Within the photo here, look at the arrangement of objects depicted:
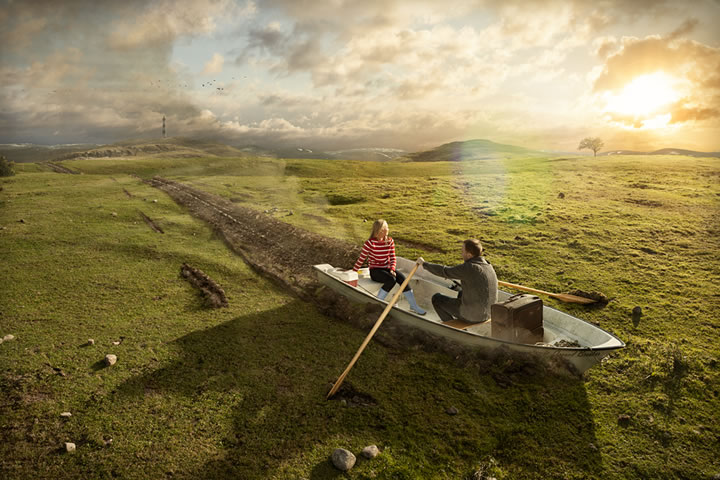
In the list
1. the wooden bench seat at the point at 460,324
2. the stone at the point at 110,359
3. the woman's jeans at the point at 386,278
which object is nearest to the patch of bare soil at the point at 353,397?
the wooden bench seat at the point at 460,324

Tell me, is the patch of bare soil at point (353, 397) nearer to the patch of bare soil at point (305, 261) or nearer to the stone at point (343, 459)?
the stone at point (343, 459)

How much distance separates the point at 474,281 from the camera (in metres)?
8.42

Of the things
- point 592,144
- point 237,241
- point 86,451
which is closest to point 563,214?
point 237,241

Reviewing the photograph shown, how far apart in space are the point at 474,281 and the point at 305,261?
344 inches

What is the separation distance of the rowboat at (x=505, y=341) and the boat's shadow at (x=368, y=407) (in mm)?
596

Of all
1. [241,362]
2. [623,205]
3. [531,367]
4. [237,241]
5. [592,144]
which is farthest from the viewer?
[592,144]

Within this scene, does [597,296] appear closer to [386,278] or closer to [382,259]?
[386,278]

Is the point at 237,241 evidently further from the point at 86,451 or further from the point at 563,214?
the point at 563,214

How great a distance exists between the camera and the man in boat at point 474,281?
8.30 m

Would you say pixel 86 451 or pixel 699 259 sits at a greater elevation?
pixel 699 259

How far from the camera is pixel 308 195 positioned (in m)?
38.3

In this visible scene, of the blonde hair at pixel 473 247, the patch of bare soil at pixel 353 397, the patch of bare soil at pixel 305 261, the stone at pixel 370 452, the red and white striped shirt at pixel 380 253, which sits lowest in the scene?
the patch of bare soil at pixel 353 397

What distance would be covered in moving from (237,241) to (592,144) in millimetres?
115373

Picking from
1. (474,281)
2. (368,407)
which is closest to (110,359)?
(368,407)
